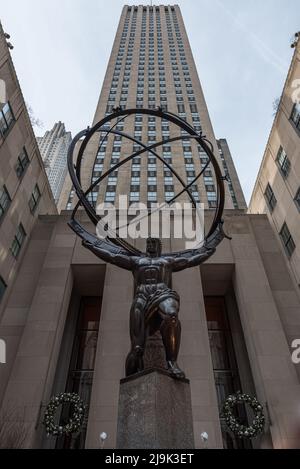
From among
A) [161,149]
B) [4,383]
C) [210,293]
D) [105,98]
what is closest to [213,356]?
[210,293]

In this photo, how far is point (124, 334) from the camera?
1273 centimetres

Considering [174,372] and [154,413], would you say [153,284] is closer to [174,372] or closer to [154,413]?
[174,372]

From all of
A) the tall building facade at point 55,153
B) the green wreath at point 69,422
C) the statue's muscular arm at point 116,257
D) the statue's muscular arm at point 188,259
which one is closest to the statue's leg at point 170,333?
the statue's muscular arm at point 188,259

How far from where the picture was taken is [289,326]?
522 inches

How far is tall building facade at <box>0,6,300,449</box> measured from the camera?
1056 centimetres

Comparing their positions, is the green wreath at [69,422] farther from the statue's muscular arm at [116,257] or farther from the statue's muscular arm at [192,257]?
the statue's muscular arm at [192,257]

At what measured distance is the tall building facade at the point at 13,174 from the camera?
47.0ft

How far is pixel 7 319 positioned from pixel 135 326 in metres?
8.99

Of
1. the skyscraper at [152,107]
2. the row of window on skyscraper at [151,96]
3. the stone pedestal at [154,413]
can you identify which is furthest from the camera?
the row of window on skyscraper at [151,96]

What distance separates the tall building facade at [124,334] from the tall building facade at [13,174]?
2.55 ft

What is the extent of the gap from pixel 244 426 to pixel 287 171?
12.0 metres

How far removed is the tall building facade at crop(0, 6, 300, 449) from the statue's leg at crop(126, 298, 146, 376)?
1.08 m

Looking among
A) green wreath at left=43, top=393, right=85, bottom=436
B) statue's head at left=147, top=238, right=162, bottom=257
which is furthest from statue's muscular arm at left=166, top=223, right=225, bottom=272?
green wreath at left=43, top=393, right=85, bottom=436
